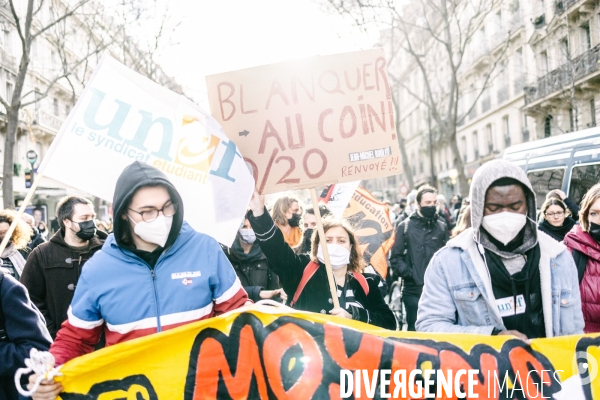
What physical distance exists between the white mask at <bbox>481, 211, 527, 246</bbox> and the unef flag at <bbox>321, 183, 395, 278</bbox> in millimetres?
4252

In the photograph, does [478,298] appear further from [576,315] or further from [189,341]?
[189,341]

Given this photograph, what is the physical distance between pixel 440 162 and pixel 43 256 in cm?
4842

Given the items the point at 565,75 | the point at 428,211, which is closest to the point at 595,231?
the point at 428,211

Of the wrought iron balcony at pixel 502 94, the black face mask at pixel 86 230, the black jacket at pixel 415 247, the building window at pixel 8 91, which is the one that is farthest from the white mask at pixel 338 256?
the wrought iron balcony at pixel 502 94

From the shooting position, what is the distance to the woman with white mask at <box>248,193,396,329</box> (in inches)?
147

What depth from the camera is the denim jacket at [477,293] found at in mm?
2734

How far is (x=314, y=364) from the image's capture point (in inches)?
104

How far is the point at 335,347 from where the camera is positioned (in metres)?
2.67

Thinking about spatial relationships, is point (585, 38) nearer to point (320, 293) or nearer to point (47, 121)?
point (320, 293)

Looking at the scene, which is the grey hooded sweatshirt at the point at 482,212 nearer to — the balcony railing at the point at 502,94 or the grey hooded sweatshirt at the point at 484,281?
the grey hooded sweatshirt at the point at 484,281

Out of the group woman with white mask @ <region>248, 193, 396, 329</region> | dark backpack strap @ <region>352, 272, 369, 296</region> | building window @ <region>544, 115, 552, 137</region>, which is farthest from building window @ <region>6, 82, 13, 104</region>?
dark backpack strap @ <region>352, 272, 369, 296</region>

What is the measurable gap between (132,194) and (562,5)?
26729 mm

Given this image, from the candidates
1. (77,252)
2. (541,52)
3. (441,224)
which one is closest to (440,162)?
(541,52)

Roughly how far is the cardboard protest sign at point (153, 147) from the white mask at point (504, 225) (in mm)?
1512
